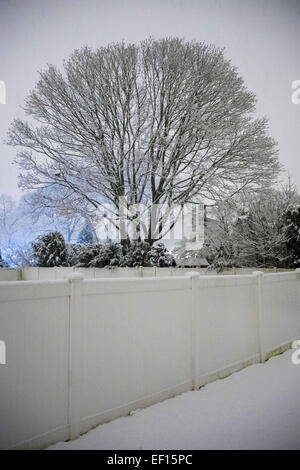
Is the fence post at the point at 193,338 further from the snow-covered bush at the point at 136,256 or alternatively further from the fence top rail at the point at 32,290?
the snow-covered bush at the point at 136,256

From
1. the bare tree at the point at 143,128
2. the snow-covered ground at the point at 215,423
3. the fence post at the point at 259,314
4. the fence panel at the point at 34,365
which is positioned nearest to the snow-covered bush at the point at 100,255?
the bare tree at the point at 143,128

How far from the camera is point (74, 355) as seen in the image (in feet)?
9.58

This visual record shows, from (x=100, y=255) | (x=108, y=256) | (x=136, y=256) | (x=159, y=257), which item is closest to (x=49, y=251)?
(x=100, y=255)

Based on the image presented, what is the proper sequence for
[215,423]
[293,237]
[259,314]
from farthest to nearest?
[293,237]
[259,314]
[215,423]

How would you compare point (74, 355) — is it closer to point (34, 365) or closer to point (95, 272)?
point (34, 365)

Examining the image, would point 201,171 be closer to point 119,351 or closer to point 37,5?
point 119,351

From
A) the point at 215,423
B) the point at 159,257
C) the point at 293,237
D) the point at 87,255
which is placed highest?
the point at 293,237

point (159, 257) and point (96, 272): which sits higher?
point (159, 257)

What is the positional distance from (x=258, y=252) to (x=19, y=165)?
1008cm

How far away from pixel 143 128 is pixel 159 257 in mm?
4649

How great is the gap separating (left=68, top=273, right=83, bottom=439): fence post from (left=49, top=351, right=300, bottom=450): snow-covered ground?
0.55 ft

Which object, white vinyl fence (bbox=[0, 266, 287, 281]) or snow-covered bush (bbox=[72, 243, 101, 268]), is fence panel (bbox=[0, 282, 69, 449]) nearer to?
white vinyl fence (bbox=[0, 266, 287, 281])

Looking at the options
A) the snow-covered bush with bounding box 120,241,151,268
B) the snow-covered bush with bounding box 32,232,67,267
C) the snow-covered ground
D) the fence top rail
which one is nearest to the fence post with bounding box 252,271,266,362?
the snow-covered ground

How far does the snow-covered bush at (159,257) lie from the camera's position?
11648 mm
